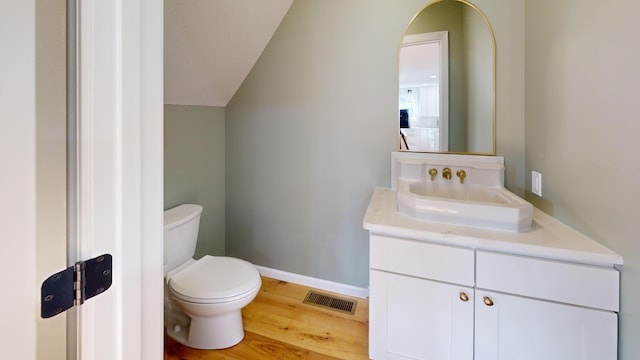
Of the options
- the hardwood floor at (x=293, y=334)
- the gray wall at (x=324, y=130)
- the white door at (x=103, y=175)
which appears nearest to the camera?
the white door at (x=103, y=175)

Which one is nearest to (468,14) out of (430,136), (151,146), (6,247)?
(430,136)

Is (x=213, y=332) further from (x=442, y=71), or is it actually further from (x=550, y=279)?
(x=442, y=71)

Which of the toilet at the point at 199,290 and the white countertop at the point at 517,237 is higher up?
the white countertop at the point at 517,237

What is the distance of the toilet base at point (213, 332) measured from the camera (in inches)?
70.1

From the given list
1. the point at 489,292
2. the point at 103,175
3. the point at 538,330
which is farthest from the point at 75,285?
the point at 538,330

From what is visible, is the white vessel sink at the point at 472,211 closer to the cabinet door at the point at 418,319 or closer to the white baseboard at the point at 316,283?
the cabinet door at the point at 418,319

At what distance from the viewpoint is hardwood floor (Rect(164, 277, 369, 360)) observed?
1750 mm

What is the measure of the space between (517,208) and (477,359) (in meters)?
0.65

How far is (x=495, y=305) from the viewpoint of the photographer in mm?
1275

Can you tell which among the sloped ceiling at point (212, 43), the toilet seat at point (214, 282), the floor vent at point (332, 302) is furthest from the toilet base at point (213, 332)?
the sloped ceiling at point (212, 43)

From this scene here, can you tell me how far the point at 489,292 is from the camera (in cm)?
128

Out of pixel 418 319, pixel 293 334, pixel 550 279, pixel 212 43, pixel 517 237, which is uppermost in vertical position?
pixel 212 43

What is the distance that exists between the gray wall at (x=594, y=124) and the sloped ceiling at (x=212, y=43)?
167cm

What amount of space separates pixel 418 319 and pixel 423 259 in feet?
0.92
